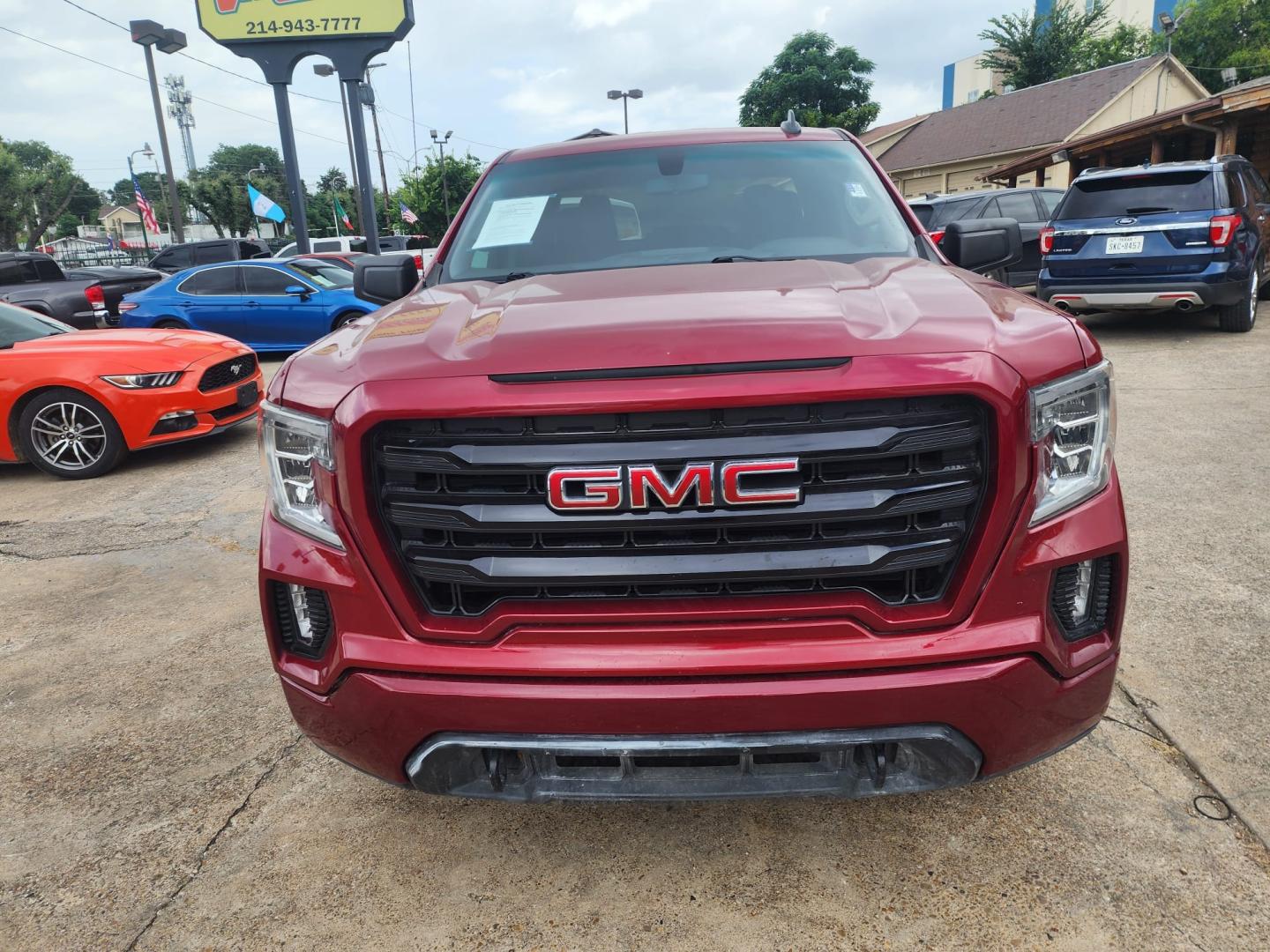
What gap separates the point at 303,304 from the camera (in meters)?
11.6

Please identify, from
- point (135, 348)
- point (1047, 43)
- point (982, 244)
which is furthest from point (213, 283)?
point (1047, 43)

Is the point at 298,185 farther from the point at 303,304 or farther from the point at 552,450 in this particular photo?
the point at 552,450

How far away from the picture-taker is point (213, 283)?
11969mm

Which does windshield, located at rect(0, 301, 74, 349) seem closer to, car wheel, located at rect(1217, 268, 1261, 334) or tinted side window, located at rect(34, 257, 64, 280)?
tinted side window, located at rect(34, 257, 64, 280)

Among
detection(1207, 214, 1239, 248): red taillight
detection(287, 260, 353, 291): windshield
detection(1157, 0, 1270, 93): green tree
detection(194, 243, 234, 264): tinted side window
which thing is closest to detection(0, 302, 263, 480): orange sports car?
detection(287, 260, 353, 291): windshield

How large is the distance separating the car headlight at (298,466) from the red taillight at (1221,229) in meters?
9.17

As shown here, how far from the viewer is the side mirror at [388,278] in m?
3.12

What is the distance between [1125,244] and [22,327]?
9.95 meters

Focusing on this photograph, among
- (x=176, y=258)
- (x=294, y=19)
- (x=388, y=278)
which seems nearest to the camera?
(x=388, y=278)

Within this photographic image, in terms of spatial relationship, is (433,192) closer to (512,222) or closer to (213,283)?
(213,283)

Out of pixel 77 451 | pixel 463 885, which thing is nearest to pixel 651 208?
pixel 463 885

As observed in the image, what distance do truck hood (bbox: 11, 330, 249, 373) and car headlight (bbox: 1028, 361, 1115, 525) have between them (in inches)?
251

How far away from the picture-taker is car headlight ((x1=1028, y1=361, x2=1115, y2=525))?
1.68m

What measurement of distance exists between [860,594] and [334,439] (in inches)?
43.6
